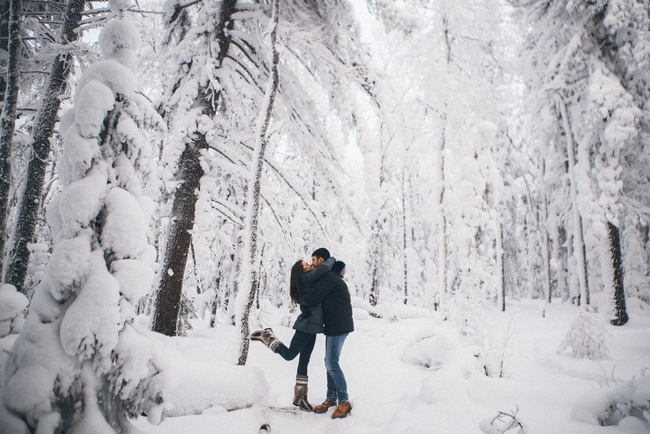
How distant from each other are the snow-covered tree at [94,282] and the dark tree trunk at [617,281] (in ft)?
52.2

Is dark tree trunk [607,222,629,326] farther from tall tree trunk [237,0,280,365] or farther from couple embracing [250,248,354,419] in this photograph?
tall tree trunk [237,0,280,365]

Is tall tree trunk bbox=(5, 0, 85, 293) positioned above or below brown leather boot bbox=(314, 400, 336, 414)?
above

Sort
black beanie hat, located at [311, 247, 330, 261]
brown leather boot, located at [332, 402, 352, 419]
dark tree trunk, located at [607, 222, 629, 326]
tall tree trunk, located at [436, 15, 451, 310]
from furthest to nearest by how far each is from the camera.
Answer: tall tree trunk, located at [436, 15, 451, 310] < dark tree trunk, located at [607, 222, 629, 326] < black beanie hat, located at [311, 247, 330, 261] < brown leather boot, located at [332, 402, 352, 419]

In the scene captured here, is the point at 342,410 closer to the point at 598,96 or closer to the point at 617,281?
the point at 617,281

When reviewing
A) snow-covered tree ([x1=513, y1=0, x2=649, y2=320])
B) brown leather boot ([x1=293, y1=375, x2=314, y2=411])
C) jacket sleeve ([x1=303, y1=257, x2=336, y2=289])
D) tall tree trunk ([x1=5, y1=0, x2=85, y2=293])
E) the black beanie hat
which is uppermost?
snow-covered tree ([x1=513, y1=0, x2=649, y2=320])

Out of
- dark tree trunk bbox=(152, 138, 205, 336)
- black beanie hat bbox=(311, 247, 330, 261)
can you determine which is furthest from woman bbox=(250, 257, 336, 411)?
dark tree trunk bbox=(152, 138, 205, 336)

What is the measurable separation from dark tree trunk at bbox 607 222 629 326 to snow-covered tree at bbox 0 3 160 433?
15907 mm

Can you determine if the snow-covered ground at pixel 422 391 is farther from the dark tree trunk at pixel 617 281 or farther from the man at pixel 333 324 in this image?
the dark tree trunk at pixel 617 281

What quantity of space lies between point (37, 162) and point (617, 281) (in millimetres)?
18841

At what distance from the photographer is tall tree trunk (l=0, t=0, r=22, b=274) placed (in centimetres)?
563

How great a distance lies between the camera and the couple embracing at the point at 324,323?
13.5 ft

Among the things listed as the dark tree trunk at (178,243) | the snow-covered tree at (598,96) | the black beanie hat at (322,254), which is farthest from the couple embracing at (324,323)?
the snow-covered tree at (598,96)

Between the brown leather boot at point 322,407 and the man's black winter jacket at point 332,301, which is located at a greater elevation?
the man's black winter jacket at point 332,301

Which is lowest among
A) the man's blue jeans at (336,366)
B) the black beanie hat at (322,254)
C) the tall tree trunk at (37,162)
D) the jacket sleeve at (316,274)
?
the man's blue jeans at (336,366)
